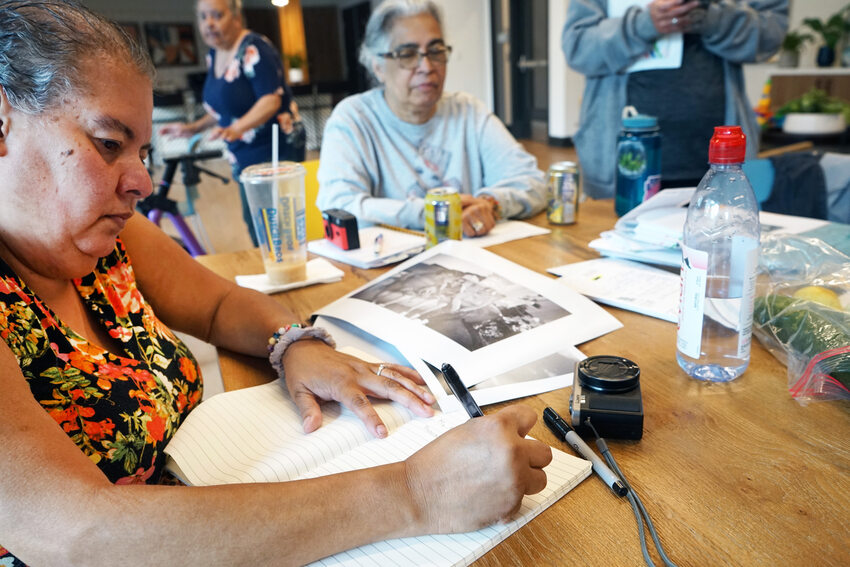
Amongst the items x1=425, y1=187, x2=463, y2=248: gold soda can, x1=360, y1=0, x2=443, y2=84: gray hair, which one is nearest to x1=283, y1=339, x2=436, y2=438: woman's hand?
x1=425, y1=187, x2=463, y2=248: gold soda can

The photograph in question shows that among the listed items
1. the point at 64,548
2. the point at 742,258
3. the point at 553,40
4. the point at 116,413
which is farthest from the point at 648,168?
the point at 553,40

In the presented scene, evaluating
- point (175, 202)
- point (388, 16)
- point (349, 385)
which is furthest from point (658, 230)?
point (175, 202)

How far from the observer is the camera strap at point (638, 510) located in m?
0.46

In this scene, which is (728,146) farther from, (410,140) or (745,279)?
(410,140)

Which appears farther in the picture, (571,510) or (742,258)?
(742,258)

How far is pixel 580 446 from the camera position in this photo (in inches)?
23.8

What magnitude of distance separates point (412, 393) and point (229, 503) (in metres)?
0.27

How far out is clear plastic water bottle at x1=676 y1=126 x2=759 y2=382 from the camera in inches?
26.9

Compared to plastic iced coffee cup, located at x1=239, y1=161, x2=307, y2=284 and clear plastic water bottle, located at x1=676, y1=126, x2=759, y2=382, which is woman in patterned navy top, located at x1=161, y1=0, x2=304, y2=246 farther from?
clear plastic water bottle, located at x1=676, y1=126, x2=759, y2=382

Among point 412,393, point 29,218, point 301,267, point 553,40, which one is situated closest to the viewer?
point 29,218

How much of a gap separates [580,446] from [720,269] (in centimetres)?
33

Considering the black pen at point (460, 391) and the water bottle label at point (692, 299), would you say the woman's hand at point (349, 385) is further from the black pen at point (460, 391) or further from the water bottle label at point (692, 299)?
the water bottle label at point (692, 299)

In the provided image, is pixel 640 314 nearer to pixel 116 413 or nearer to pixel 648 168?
pixel 648 168

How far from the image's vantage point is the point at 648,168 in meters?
1.44
